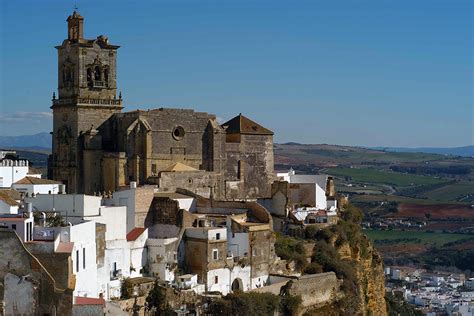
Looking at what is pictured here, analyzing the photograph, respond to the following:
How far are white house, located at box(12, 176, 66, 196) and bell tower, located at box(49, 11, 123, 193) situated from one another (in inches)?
166

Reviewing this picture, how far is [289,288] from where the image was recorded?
38.1m

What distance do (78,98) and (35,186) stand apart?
7.13 metres

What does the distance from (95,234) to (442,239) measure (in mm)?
110139

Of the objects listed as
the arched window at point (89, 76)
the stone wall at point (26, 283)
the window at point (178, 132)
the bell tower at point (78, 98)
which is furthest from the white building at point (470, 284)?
the stone wall at point (26, 283)

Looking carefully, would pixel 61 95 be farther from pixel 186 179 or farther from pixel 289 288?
pixel 289 288

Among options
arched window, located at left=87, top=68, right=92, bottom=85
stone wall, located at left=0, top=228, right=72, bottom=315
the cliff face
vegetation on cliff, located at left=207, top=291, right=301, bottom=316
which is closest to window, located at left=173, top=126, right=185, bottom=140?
arched window, located at left=87, top=68, right=92, bottom=85

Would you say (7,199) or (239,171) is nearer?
(7,199)

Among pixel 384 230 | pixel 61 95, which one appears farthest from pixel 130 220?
pixel 384 230

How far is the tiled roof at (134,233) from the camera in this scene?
35775 mm

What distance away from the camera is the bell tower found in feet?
154

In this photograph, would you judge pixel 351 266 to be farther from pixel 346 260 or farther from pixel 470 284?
pixel 470 284

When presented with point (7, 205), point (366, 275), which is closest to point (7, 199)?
point (7, 205)

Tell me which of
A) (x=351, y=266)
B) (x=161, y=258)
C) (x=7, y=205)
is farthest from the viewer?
(x=351, y=266)

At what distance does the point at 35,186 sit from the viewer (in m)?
41.4
